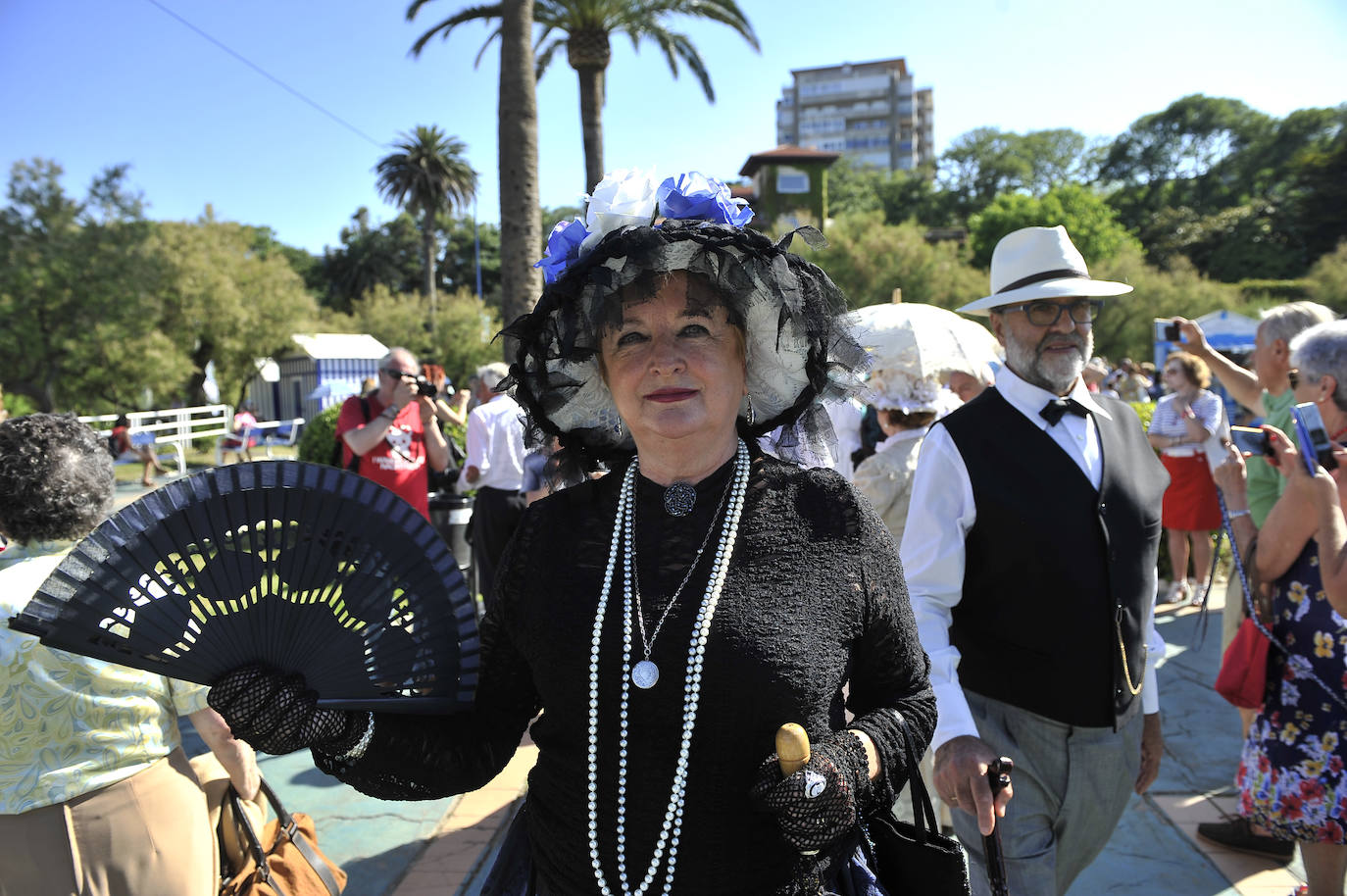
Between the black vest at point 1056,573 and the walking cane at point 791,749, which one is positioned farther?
the black vest at point 1056,573

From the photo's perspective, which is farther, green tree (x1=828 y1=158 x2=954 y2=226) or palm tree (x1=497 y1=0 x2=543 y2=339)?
green tree (x1=828 y1=158 x2=954 y2=226)

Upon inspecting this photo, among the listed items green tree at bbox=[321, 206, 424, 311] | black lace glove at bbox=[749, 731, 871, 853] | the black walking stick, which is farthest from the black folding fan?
green tree at bbox=[321, 206, 424, 311]

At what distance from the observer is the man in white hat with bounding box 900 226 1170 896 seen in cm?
220

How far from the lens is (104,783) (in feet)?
6.51

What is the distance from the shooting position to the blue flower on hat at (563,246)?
1.62m

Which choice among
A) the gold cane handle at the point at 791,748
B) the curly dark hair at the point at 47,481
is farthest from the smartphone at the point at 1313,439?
the curly dark hair at the point at 47,481

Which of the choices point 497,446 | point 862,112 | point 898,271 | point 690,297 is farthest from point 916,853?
point 862,112

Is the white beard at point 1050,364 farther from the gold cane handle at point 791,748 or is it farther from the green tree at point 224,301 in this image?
the green tree at point 224,301

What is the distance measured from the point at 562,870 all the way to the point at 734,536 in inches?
25.5

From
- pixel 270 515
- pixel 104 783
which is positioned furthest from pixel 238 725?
pixel 104 783

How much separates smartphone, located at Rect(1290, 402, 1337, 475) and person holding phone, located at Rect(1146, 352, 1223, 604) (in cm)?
471

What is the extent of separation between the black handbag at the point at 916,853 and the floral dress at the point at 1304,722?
2.05 metres

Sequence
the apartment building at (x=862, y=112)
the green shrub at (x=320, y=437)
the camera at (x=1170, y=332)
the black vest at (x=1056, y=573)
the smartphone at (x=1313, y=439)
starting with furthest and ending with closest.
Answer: the apartment building at (x=862, y=112) < the green shrub at (x=320, y=437) < the camera at (x=1170, y=332) < the smartphone at (x=1313, y=439) < the black vest at (x=1056, y=573)

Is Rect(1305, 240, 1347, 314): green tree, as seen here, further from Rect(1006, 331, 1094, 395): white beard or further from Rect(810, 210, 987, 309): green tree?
Rect(1006, 331, 1094, 395): white beard
